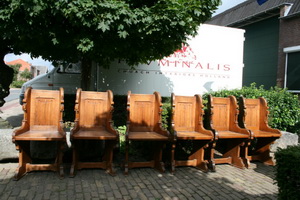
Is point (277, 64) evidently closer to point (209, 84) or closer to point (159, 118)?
point (209, 84)

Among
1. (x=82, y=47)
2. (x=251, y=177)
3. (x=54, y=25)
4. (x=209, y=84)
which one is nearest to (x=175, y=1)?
(x=82, y=47)

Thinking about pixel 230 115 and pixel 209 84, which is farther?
pixel 209 84

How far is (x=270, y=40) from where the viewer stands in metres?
14.1

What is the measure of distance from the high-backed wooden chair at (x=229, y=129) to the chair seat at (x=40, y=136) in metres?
2.89

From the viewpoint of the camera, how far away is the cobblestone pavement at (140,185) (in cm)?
367

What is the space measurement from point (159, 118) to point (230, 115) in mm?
1655

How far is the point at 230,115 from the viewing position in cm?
563

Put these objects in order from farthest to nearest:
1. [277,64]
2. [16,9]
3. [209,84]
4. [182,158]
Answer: [277,64]
[209,84]
[182,158]
[16,9]

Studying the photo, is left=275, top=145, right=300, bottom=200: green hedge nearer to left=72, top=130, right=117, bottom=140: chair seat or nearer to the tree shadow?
the tree shadow

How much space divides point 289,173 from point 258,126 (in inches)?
129

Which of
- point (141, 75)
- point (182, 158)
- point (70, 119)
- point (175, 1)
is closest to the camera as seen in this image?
point (175, 1)

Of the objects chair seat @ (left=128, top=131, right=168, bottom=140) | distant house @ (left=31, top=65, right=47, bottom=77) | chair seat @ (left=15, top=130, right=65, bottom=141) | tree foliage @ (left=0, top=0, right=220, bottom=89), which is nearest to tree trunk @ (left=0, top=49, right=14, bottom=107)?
tree foliage @ (left=0, top=0, right=220, bottom=89)

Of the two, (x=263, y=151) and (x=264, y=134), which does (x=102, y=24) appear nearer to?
(x=264, y=134)

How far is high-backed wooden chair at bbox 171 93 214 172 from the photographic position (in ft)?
16.1
